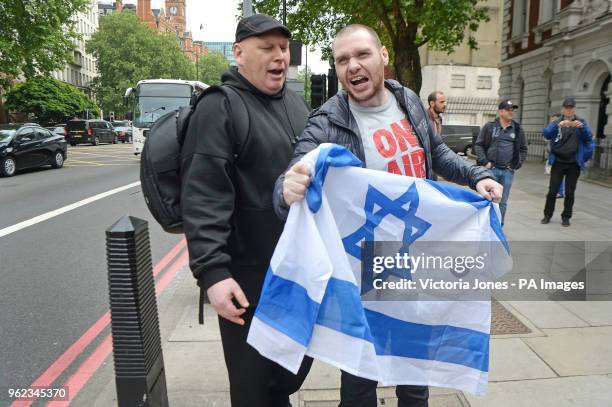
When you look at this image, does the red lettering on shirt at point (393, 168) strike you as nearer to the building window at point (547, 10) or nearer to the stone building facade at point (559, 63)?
the stone building facade at point (559, 63)

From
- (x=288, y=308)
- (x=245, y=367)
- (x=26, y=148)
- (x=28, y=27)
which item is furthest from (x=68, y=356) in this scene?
(x=28, y=27)

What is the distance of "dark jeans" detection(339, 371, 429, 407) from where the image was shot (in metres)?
2.30

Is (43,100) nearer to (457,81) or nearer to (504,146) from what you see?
(457,81)

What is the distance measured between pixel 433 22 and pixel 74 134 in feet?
98.5

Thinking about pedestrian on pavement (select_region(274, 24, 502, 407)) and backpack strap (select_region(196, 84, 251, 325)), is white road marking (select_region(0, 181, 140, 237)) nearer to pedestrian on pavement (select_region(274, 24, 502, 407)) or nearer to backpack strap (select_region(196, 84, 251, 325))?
backpack strap (select_region(196, 84, 251, 325))

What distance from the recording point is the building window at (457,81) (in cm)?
4138

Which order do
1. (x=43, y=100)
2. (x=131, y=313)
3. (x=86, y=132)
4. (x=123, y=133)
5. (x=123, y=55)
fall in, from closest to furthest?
(x=131, y=313)
(x=86, y=132)
(x=43, y=100)
(x=123, y=133)
(x=123, y=55)

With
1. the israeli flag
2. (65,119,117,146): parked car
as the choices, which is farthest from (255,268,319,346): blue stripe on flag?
(65,119,117,146): parked car

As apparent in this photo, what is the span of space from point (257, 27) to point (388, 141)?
752 millimetres

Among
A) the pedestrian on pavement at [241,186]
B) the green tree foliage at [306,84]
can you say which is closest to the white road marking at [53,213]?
the green tree foliage at [306,84]

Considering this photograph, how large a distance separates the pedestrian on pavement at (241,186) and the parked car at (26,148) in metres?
16.4

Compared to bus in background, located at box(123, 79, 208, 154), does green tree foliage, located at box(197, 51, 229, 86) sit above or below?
above

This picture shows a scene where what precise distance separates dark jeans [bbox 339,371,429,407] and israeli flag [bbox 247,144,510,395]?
0.16m

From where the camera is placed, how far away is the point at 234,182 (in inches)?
82.2
